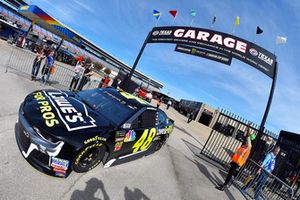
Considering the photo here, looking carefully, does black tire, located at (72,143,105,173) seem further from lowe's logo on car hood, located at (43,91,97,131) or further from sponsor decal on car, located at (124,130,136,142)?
sponsor decal on car, located at (124,130,136,142)

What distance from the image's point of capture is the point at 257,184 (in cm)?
692

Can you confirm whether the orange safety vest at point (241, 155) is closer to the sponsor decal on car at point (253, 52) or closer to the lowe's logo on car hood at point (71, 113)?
the lowe's logo on car hood at point (71, 113)

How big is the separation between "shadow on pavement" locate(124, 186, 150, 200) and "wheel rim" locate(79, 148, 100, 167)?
90 centimetres

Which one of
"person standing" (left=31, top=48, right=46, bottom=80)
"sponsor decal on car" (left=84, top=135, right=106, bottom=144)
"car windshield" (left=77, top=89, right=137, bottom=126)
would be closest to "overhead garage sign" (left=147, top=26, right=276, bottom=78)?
"car windshield" (left=77, top=89, right=137, bottom=126)

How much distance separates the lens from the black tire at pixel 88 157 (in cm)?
366

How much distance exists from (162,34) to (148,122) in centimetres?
762

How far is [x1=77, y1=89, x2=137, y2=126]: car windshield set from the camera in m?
4.68

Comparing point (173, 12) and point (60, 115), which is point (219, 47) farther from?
point (60, 115)

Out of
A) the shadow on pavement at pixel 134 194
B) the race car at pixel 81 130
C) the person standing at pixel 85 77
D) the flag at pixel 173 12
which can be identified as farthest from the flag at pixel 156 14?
the shadow on pavement at pixel 134 194

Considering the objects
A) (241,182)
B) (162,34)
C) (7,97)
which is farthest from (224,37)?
(7,97)

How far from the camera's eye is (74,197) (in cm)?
331

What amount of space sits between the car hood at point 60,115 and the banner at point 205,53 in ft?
24.9

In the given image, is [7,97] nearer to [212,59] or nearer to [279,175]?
[212,59]

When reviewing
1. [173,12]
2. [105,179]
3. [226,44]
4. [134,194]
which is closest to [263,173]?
[134,194]
